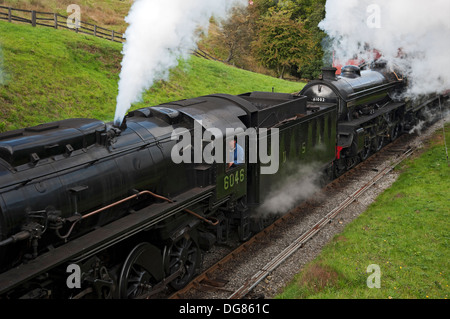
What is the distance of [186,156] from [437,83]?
17447mm

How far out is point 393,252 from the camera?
361 inches

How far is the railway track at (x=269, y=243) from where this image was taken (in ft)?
27.1

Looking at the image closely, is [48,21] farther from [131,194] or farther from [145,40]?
[131,194]

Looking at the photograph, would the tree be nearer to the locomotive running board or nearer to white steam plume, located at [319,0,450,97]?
white steam plume, located at [319,0,450,97]

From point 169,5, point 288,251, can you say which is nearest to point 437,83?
point 288,251

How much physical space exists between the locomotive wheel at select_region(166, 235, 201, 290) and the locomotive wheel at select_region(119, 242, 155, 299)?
52cm

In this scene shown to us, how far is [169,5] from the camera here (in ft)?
27.2

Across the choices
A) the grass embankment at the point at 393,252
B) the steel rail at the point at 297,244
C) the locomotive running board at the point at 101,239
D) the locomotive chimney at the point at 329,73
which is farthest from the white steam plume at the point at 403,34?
the locomotive running board at the point at 101,239

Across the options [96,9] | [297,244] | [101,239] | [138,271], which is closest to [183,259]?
[138,271]

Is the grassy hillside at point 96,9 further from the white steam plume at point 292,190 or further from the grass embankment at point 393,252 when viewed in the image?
the grass embankment at point 393,252

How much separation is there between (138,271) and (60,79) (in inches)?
560

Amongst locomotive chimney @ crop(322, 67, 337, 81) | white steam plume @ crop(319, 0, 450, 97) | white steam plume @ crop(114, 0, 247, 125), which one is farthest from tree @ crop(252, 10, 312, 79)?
white steam plume @ crop(114, 0, 247, 125)

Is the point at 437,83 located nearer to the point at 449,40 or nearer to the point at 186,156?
the point at 449,40
